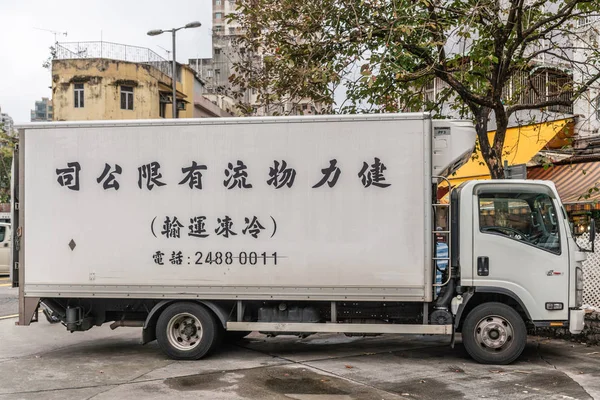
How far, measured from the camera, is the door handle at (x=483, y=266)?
824 centimetres

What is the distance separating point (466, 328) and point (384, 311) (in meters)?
1.05

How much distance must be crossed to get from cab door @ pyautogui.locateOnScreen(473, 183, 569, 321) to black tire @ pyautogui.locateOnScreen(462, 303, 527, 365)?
0.76ft

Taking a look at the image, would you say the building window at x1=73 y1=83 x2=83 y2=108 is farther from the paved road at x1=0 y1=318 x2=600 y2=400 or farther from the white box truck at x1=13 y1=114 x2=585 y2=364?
the white box truck at x1=13 y1=114 x2=585 y2=364

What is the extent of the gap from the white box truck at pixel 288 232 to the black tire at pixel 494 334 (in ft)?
0.06

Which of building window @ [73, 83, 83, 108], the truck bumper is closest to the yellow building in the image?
building window @ [73, 83, 83, 108]

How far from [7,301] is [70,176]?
775 cm

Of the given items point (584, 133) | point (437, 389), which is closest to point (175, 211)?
point (437, 389)

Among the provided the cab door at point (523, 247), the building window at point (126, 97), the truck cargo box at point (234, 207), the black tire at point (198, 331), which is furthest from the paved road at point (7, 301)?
the building window at point (126, 97)

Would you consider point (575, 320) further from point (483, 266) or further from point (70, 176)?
point (70, 176)

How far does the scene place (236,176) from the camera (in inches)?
330

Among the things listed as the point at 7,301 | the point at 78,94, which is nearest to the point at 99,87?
the point at 78,94

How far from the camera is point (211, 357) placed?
8781mm

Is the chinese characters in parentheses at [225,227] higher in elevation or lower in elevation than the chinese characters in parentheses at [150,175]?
lower

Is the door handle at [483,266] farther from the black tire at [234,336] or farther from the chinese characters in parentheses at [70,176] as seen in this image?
the chinese characters in parentheses at [70,176]
